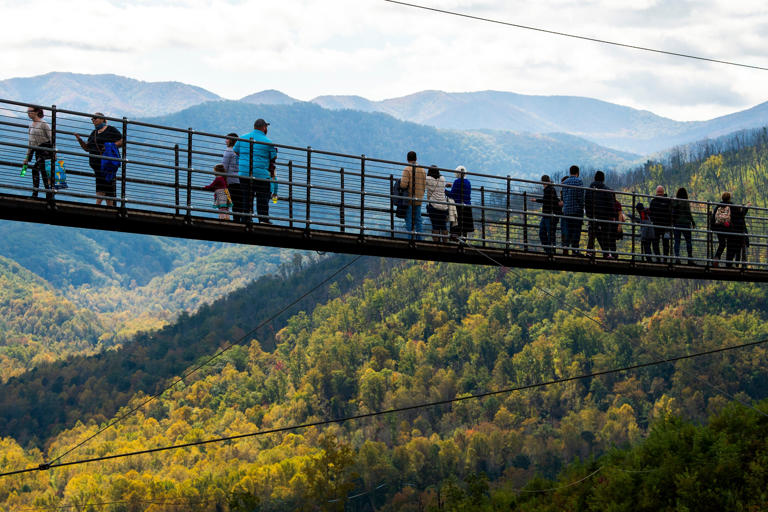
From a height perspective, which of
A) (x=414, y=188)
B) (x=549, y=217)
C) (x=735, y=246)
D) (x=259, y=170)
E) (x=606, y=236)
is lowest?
(x=735, y=246)

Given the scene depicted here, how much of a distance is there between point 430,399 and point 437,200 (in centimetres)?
15079

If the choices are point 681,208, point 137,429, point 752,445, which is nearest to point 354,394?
point 137,429

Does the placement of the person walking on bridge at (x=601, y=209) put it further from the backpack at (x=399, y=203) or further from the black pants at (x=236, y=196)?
the black pants at (x=236, y=196)

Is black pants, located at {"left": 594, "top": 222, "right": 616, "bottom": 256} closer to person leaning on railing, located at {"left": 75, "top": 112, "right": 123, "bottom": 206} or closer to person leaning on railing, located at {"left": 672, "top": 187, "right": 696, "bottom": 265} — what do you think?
person leaning on railing, located at {"left": 672, "top": 187, "right": 696, "bottom": 265}

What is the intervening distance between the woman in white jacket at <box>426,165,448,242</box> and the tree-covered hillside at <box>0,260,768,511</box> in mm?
84482

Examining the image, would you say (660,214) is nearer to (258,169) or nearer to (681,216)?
(681,216)

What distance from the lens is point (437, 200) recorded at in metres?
16.5

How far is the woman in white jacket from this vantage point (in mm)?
16562

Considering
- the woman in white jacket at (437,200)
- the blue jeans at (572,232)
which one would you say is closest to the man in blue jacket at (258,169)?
the woman in white jacket at (437,200)

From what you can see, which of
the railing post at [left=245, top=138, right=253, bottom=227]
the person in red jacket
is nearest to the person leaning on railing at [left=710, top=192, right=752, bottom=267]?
the railing post at [left=245, top=138, right=253, bottom=227]

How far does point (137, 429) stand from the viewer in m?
177

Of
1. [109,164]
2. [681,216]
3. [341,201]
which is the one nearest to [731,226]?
[681,216]

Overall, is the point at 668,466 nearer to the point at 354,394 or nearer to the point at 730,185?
the point at 354,394

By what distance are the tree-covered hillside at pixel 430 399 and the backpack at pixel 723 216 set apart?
264 ft
